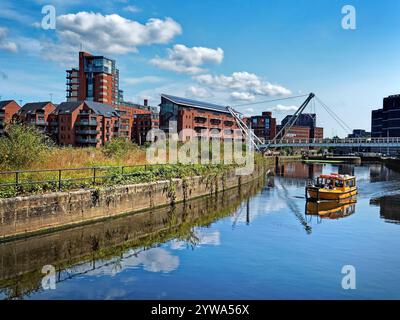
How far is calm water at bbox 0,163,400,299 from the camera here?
543 inches

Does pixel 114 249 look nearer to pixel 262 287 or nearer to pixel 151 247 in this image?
pixel 151 247

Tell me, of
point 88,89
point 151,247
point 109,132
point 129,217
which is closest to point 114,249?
point 151,247

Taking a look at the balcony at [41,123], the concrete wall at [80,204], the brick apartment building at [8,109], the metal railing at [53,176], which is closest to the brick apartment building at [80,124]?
the balcony at [41,123]

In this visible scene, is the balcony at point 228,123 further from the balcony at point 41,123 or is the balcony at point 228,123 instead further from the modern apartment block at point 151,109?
the balcony at point 41,123

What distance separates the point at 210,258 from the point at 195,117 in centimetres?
8763

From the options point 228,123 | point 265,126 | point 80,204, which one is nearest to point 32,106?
point 228,123

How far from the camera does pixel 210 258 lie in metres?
17.6

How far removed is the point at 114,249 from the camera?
61.0ft

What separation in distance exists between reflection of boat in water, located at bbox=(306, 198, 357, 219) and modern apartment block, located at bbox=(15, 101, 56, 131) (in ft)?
231

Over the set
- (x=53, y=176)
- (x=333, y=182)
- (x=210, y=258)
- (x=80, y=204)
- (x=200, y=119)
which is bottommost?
(x=210, y=258)

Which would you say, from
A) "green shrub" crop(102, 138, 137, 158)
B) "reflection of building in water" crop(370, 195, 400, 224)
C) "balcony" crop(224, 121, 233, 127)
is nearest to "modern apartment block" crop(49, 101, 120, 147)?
"balcony" crop(224, 121, 233, 127)

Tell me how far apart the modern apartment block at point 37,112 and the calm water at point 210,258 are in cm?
7138

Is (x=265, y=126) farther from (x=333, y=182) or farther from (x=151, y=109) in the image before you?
(x=333, y=182)

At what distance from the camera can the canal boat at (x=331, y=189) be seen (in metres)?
36.2
